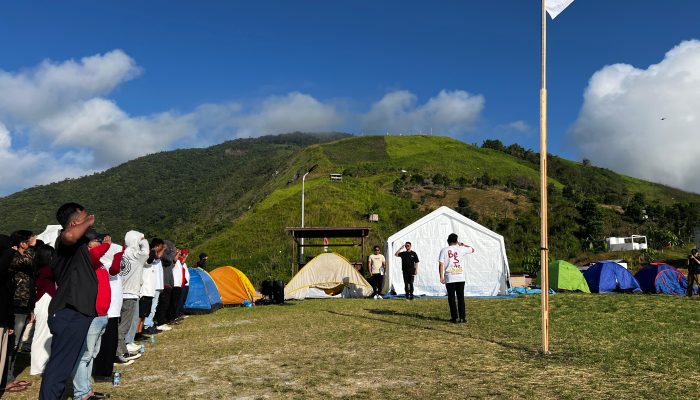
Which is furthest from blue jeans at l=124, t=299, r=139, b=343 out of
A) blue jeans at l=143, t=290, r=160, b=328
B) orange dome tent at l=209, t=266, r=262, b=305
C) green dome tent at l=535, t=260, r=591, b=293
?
green dome tent at l=535, t=260, r=591, b=293

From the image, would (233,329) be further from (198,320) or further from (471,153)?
(471,153)

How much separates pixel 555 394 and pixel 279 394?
280 centimetres

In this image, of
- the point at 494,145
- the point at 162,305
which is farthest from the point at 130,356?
the point at 494,145

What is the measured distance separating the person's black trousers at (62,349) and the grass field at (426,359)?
124cm

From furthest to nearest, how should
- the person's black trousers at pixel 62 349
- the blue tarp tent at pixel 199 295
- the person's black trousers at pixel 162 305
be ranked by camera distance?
the blue tarp tent at pixel 199 295 → the person's black trousers at pixel 162 305 → the person's black trousers at pixel 62 349

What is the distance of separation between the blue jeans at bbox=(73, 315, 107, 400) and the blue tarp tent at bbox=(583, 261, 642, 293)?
2009 cm

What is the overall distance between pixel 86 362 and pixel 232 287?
13294 mm

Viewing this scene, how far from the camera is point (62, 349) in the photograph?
4.81 m

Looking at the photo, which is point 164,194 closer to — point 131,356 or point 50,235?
point 50,235

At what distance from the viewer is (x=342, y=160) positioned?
85500 millimetres

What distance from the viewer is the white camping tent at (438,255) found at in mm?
19984

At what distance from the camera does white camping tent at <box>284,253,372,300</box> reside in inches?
797

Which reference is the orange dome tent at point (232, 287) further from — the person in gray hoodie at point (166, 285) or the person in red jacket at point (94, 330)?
the person in red jacket at point (94, 330)

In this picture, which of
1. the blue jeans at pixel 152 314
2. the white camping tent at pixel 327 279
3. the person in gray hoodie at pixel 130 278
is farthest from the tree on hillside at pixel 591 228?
the person in gray hoodie at pixel 130 278
